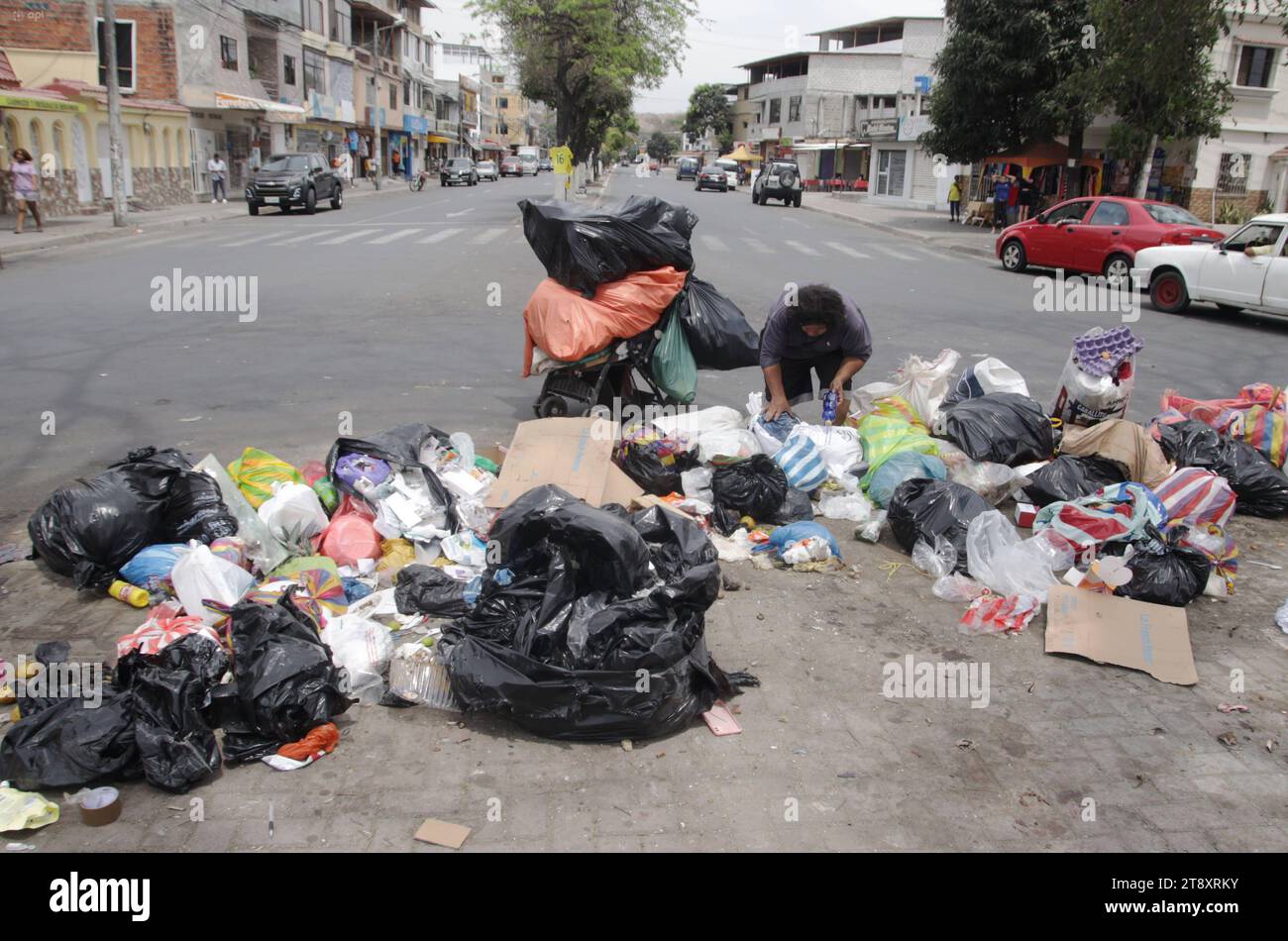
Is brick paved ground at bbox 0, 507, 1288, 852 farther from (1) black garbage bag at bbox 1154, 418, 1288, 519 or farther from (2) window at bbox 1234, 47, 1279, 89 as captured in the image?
(2) window at bbox 1234, 47, 1279, 89

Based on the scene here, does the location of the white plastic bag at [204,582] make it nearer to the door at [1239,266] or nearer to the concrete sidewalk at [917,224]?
the door at [1239,266]

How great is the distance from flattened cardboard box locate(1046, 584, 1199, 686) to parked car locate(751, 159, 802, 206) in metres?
34.8

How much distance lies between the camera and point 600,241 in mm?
5934

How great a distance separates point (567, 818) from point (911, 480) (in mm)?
2997

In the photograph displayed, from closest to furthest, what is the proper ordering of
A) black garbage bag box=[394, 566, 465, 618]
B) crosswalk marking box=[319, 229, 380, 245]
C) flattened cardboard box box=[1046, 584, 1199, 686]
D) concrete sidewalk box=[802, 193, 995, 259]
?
flattened cardboard box box=[1046, 584, 1199, 686] < black garbage bag box=[394, 566, 465, 618] < crosswalk marking box=[319, 229, 380, 245] < concrete sidewalk box=[802, 193, 995, 259]

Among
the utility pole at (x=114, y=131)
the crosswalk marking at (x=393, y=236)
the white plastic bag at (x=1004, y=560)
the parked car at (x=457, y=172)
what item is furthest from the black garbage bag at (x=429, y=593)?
the parked car at (x=457, y=172)

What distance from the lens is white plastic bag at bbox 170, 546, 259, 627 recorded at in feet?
12.8

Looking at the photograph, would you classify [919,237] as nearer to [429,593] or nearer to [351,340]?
[351,340]

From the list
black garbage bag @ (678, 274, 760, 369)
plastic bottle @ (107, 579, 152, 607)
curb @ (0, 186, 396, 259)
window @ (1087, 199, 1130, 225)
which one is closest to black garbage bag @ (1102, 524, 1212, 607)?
black garbage bag @ (678, 274, 760, 369)

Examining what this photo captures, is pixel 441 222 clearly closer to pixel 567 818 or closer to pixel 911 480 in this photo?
pixel 911 480

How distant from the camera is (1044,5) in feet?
80.6

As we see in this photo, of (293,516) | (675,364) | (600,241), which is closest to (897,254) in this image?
(675,364)

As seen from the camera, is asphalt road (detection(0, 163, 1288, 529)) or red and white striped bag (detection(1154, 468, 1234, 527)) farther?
asphalt road (detection(0, 163, 1288, 529))

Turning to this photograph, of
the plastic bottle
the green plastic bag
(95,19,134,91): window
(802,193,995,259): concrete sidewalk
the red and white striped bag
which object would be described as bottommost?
the plastic bottle
